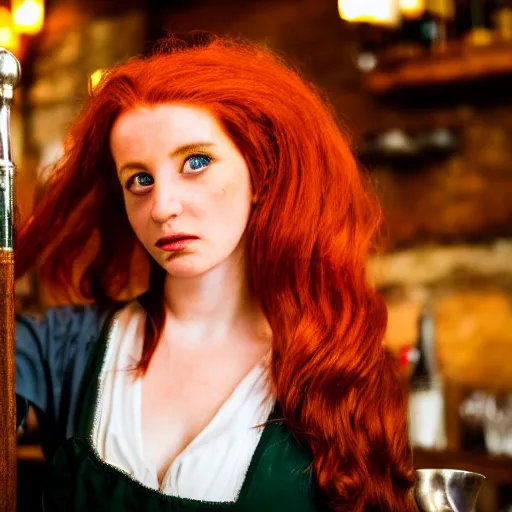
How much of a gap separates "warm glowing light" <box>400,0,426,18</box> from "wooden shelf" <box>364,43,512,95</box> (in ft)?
0.56

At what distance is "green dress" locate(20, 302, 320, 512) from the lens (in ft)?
2.87

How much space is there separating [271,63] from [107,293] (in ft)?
1.27

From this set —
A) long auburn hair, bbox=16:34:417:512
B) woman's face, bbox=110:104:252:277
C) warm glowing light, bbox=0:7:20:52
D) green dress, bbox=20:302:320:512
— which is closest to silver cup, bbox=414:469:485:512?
long auburn hair, bbox=16:34:417:512

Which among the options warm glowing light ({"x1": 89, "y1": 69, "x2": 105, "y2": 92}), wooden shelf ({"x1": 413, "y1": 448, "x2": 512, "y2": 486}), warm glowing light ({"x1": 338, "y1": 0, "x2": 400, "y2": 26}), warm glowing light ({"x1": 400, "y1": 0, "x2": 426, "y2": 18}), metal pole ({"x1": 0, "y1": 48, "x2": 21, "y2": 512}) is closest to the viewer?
metal pole ({"x1": 0, "y1": 48, "x2": 21, "y2": 512})

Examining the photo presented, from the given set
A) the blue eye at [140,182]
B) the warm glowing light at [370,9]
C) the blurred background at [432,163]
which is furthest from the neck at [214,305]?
the warm glowing light at [370,9]

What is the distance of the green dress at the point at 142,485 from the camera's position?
876 millimetres

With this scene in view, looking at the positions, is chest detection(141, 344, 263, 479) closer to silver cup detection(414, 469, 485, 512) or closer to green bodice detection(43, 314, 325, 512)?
green bodice detection(43, 314, 325, 512)

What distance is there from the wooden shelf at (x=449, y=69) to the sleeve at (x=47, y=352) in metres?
1.66

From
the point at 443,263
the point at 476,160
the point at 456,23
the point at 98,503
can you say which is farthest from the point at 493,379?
the point at 98,503

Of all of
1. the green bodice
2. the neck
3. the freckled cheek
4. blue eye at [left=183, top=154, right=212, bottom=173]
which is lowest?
the green bodice

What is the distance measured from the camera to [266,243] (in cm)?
99

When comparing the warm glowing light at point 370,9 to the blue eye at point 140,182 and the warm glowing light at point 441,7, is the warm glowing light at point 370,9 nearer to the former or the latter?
the warm glowing light at point 441,7

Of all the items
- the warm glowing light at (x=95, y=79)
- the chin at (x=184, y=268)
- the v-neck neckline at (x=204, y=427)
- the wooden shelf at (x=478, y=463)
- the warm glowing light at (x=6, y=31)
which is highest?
the warm glowing light at (x=6, y=31)

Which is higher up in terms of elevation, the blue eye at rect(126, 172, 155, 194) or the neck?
the blue eye at rect(126, 172, 155, 194)
